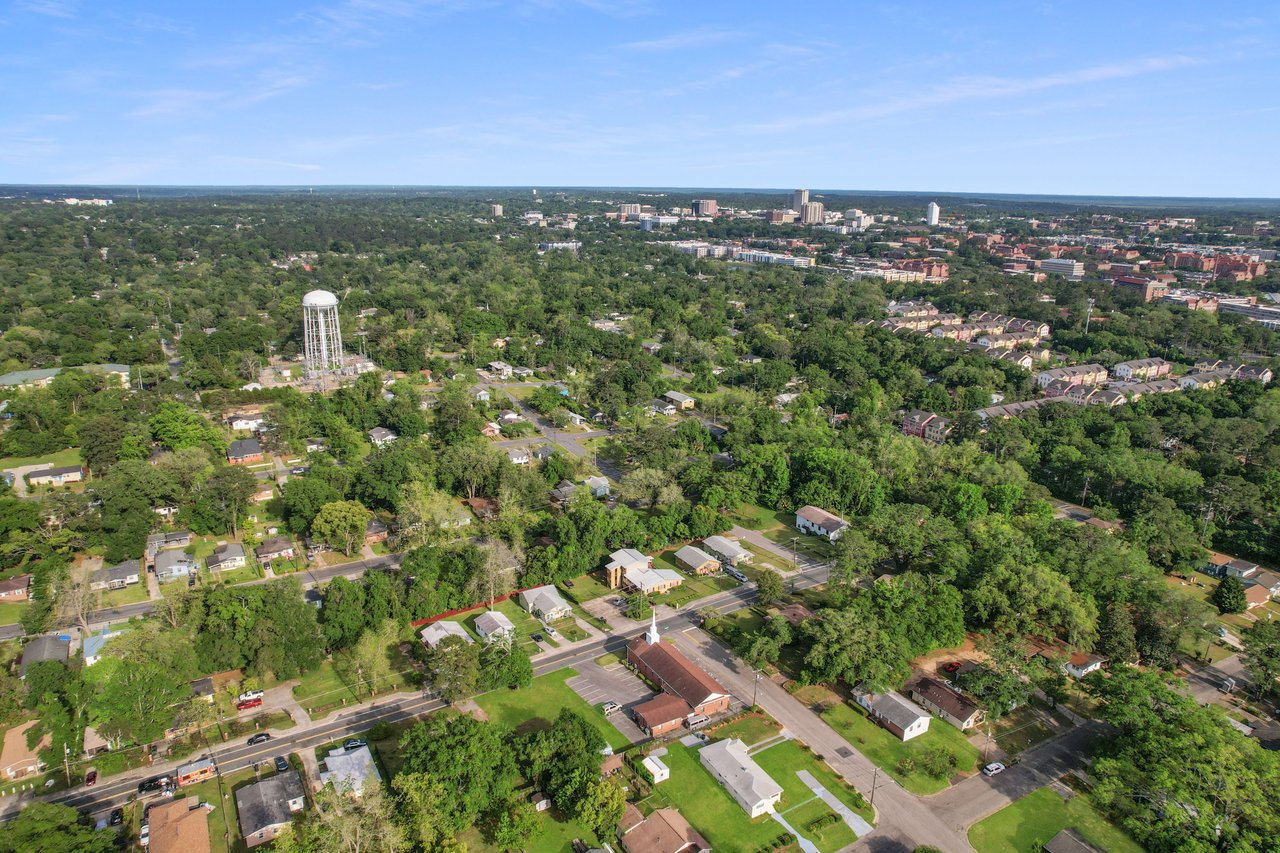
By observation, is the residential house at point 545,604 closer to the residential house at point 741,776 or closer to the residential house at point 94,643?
the residential house at point 741,776

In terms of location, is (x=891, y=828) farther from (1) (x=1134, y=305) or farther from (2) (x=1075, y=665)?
(1) (x=1134, y=305)

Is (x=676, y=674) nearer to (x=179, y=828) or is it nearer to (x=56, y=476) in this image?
(x=179, y=828)

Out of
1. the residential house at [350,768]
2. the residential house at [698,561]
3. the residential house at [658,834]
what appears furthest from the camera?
the residential house at [698,561]

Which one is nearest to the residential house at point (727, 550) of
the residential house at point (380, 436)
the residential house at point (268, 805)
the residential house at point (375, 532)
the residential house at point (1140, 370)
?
the residential house at point (375, 532)

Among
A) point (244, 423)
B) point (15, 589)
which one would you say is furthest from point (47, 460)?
point (15, 589)

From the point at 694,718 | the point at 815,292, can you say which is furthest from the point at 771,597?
the point at 815,292
